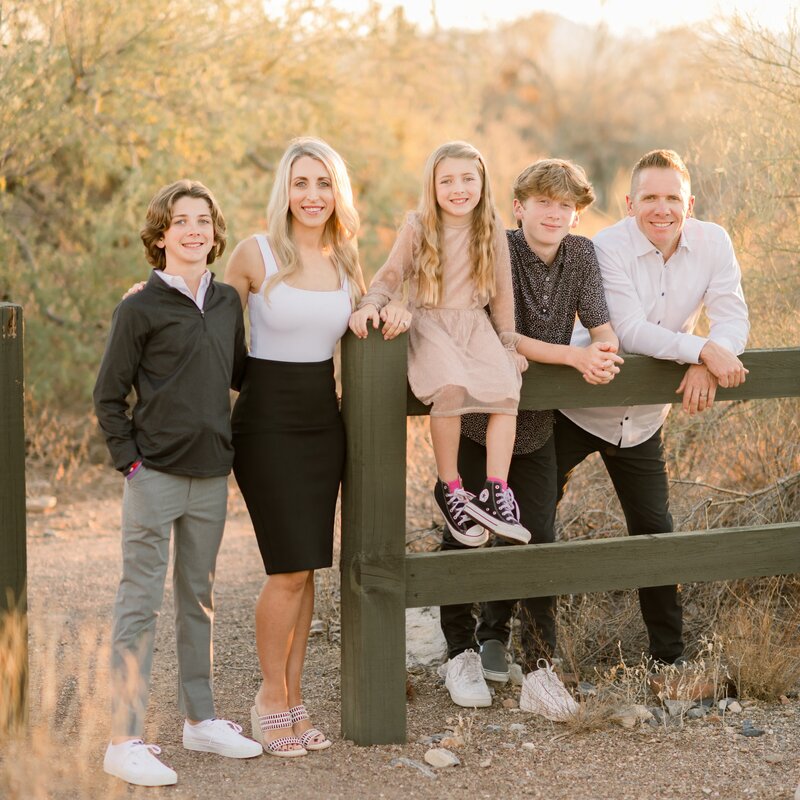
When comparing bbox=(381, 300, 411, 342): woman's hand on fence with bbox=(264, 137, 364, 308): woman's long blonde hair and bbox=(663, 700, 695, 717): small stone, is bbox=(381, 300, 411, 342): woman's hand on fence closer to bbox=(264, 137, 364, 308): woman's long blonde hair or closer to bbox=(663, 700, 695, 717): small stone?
bbox=(264, 137, 364, 308): woman's long blonde hair

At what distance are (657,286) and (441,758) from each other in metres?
1.92

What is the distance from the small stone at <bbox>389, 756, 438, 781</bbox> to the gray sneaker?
2.48ft

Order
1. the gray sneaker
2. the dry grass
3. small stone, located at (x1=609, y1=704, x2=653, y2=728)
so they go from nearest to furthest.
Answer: small stone, located at (x1=609, y1=704, x2=653, y2=728)
the dry grass
the gray sneaker

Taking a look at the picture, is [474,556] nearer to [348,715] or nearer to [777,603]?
[348,715]

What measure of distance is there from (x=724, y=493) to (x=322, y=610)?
2.09 metres

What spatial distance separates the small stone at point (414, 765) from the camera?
3686 mm

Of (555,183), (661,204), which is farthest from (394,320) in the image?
(661,204)

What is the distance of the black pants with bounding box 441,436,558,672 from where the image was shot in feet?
13.8

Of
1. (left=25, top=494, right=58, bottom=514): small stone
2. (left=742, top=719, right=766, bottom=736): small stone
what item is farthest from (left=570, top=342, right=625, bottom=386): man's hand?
(left=25, top=494, right=58, bottom=514): small stone

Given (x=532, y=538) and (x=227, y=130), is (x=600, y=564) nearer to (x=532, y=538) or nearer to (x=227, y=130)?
(x=532, y=538)

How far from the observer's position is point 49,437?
9.19 meters

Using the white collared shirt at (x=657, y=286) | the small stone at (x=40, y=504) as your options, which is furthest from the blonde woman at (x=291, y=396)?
the small stone at (x=40, y=504)

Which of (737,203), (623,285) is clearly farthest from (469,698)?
(737,203)

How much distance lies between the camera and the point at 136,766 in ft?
11.6
